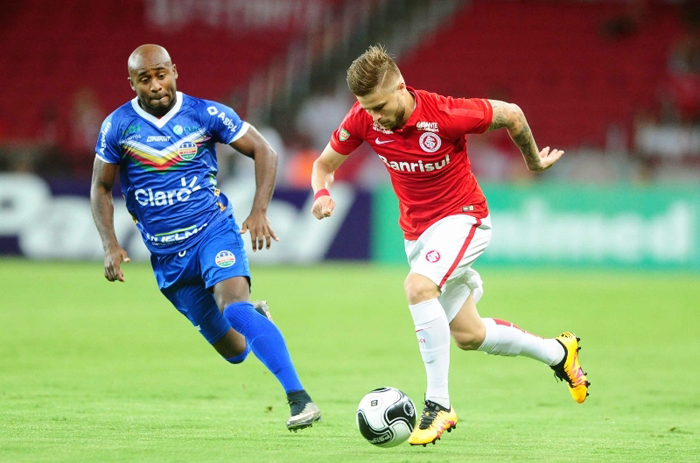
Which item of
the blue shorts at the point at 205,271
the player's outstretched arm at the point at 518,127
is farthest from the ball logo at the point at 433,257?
the blue shorts at the point at 205,271

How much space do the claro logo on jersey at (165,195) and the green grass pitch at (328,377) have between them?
1.29 meters

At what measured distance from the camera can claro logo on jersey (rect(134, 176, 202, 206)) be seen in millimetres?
6645

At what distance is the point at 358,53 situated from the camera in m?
24.4

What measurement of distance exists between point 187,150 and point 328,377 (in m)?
2.72

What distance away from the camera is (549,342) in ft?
23.2

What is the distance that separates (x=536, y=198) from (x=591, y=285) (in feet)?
6.64

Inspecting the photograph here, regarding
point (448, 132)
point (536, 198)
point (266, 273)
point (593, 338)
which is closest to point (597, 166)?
point (536, 198)

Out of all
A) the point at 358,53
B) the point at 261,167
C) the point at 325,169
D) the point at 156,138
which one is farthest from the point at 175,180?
the point at 358,53

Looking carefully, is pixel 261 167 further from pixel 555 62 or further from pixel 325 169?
pixel 555 62

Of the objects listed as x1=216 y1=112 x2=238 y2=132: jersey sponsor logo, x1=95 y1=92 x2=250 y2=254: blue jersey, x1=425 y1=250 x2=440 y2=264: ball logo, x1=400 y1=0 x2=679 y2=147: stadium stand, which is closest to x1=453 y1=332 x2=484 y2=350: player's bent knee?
x1=425 y1=250 x2=440 y2=264: ball logo

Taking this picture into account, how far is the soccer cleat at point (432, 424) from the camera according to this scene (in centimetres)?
577

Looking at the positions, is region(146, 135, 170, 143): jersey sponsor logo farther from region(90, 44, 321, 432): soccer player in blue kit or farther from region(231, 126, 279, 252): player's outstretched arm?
region(231, 126, 279, 252): player's outstretched arm

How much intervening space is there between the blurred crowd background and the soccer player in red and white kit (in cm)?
1412

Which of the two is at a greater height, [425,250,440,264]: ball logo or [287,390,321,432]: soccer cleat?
[425,250,440,264]: ball logo
